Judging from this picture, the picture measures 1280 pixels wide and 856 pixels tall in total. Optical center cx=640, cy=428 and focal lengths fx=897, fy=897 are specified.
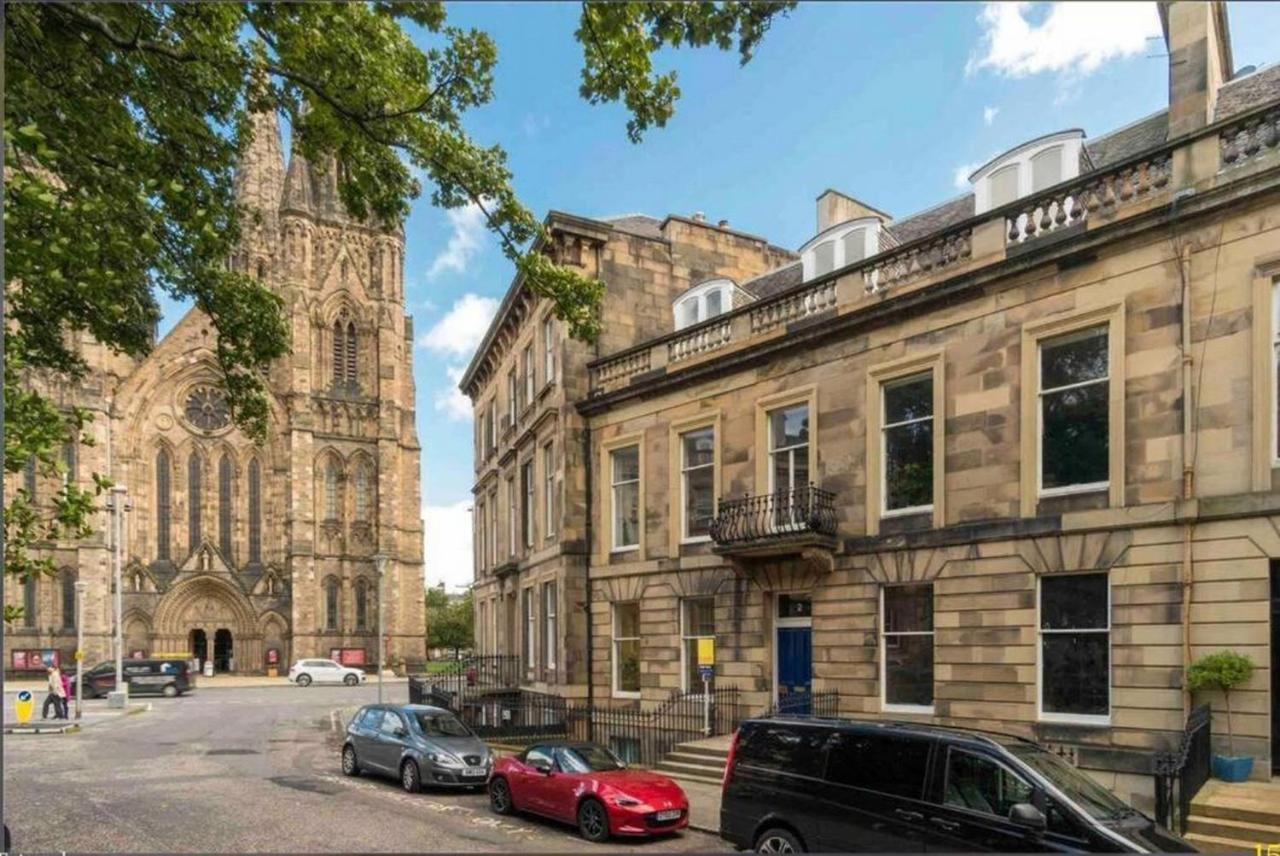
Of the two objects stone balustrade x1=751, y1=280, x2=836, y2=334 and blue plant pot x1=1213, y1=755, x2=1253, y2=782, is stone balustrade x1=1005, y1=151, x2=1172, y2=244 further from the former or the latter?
blue plant pot x1=1213, y1=755, x2=1253, y2=782

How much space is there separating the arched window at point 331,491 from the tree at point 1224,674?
6057cm

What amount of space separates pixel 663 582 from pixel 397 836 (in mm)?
9643

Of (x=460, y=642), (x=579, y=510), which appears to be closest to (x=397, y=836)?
(x=579, y=510)

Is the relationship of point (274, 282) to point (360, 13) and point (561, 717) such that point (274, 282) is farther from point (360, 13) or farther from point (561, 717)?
point (360, 13)

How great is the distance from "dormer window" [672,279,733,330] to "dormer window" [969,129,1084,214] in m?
6.81

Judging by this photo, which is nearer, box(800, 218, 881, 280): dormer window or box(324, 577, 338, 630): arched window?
box(800, 218, 881, 280): dormer window

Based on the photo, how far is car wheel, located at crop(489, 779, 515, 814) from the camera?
1394cm

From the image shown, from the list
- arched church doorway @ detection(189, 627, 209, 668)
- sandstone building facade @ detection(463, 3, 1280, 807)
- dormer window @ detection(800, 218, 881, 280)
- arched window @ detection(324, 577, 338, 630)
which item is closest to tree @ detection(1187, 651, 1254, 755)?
sandstone building facade @ detection(463, 3, 1280, 807)

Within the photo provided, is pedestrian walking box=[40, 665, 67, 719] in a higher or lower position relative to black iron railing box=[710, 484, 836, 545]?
lower

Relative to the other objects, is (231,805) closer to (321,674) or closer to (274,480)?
(321,674)

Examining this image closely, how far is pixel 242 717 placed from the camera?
30859 mm

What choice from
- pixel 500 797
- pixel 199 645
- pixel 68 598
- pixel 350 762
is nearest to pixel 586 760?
pixel 500 797

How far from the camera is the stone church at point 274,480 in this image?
57906 mm

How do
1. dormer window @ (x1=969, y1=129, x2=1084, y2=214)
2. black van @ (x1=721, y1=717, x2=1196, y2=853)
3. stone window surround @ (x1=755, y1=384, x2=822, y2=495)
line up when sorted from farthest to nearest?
stone window surround @ (x1=755, y1=384, x2=822, y2=495)
dormer window @ (x1=969, y1=129, x2=1084, y2=214)
black van @ (x1=721, y1=717, x2=1196, y2=853)
